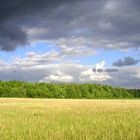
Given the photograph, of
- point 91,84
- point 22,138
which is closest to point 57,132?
point 22,138

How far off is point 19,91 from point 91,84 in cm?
2562

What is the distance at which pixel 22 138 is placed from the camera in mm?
13453

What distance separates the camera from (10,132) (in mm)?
14844

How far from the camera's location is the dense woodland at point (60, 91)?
90750 millimetres

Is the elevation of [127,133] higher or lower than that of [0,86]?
lower

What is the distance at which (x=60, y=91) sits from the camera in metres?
97.5

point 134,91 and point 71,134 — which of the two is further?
point 134,91

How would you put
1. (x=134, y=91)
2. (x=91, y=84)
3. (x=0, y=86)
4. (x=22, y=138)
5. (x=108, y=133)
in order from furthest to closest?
1. (x=134, y=91)
2. (x=91, y=84)
3. (x=0, y=86)
4. (x=108, y=133)
5. (x=22, y=138)

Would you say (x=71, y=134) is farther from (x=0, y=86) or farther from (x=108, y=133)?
(x=0, y=86)

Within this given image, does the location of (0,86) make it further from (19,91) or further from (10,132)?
(10,132)

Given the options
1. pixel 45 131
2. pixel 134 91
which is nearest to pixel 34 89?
pixel 134 91

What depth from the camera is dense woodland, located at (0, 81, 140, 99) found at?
298 feet

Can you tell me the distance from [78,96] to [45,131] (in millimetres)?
85742

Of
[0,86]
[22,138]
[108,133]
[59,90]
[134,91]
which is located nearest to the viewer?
[22,138]
